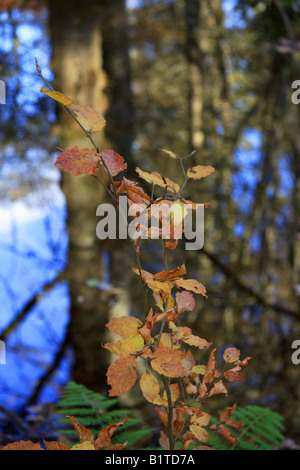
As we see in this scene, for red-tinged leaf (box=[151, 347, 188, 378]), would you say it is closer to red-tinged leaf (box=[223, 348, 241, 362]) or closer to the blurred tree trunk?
red-tinged leaf (box=[223, 348, 241, 362])

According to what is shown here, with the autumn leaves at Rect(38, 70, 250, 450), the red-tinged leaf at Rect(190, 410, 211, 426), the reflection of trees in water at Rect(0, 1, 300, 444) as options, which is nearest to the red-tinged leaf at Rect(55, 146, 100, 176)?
the autumn leaves at Rect(38, 70, 250, 450)

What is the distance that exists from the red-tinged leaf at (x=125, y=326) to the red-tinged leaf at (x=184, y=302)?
83 mm

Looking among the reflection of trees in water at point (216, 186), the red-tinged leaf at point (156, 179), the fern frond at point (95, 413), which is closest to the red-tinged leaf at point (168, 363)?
the red-tinged leaf at point (156, 179)

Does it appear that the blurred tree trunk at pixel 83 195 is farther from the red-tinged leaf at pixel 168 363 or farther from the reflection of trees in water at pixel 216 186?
the red-tinged leaf at pixel 168 363

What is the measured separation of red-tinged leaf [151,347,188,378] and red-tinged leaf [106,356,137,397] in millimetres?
34

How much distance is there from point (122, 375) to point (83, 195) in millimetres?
1772

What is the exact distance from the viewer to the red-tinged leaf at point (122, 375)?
1.92ft

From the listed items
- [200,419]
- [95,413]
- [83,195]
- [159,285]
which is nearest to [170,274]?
[159,285]

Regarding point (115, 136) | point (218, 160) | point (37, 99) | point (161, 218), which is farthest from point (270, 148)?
point (161, 218)

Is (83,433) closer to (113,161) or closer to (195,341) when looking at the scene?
(195,341)

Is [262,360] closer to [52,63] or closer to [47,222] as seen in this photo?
[47,222]

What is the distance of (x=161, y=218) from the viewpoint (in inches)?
26.7

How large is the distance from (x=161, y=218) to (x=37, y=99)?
258 centimetres

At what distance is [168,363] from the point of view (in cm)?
59
